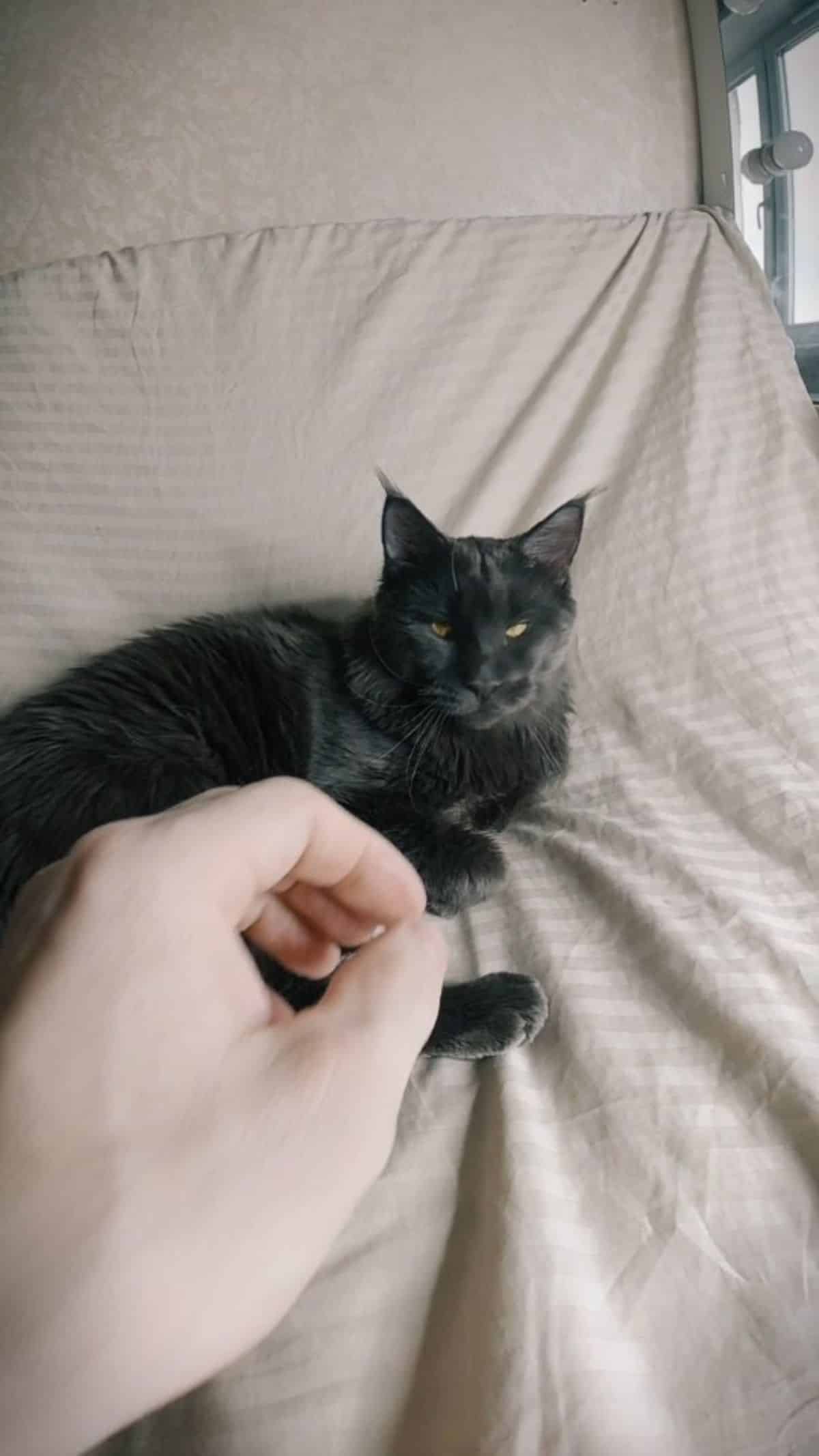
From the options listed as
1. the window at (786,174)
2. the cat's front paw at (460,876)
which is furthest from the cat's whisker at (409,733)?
the window at (786,174)

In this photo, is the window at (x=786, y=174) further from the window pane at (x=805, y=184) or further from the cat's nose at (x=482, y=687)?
the cat's nose at (x=482, y=687)

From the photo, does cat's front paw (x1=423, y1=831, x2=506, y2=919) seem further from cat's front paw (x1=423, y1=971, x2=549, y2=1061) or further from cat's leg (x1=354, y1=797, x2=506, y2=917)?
cat's front paw (x1=423, y1=971, x2=549, y2=1061)

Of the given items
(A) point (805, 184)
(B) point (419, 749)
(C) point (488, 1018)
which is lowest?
(C) point (488, 1018)

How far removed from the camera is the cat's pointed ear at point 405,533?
1008 mm

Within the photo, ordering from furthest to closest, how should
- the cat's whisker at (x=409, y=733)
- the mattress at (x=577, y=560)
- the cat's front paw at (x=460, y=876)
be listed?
the cat's whisker at (x=409, y=733) → the cat's front paw at (x=460, y=876) → the mattress at (x=577, y=560)

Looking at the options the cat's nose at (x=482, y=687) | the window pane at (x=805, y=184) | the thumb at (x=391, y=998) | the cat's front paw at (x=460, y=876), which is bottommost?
the cat's front paw at (x=460, y=876)

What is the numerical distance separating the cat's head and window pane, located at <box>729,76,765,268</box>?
68 cm

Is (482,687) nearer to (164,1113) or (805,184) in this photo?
(164,1113)

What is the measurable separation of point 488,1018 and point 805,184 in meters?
1.37

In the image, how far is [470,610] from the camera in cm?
101

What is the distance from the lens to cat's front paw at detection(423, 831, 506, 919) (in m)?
0.94

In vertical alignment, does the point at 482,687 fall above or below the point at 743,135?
below

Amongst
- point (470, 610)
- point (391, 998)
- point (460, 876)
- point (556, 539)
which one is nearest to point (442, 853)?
point (460, 876)

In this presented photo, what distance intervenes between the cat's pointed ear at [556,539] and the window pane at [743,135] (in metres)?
0.62
